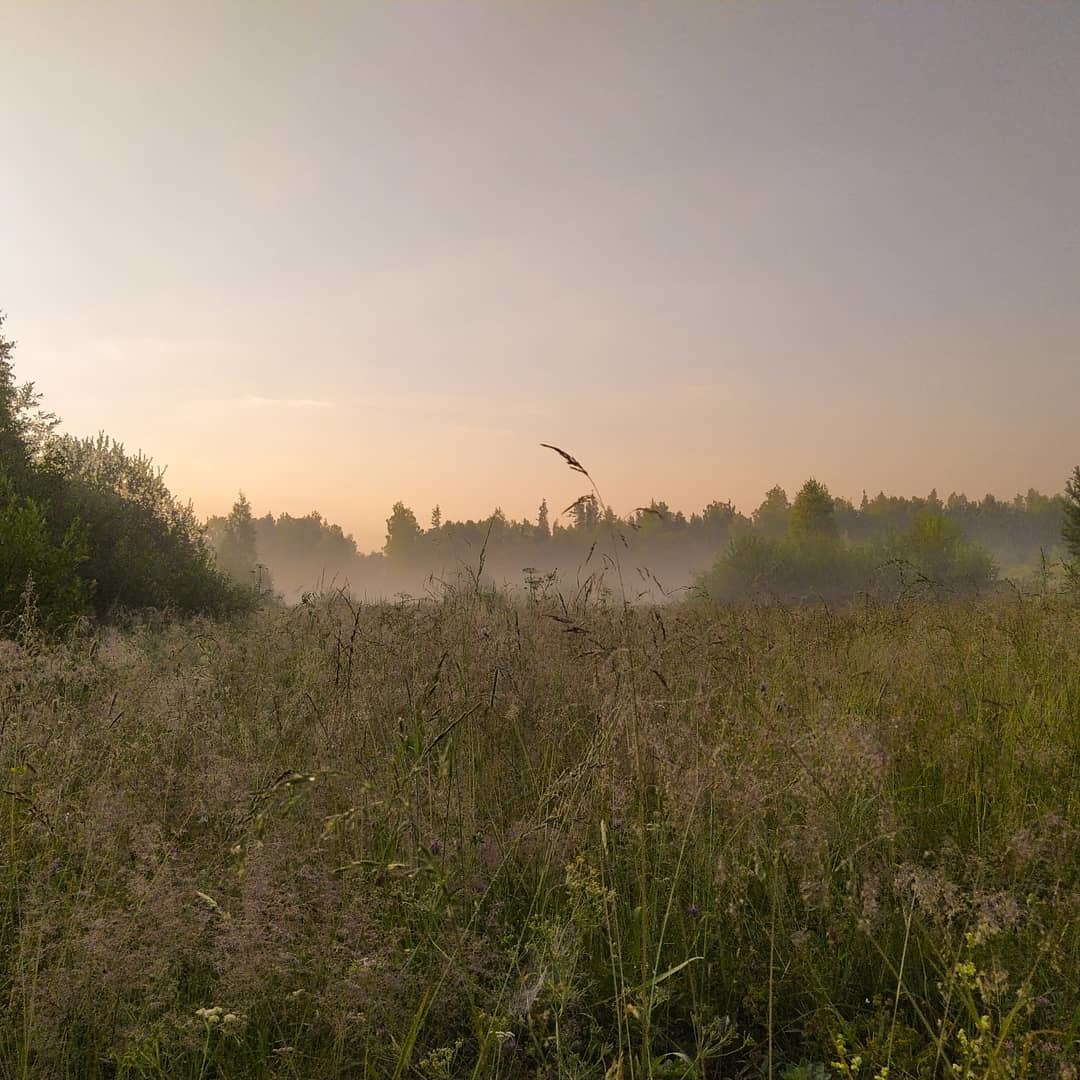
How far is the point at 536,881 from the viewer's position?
293 centimetres

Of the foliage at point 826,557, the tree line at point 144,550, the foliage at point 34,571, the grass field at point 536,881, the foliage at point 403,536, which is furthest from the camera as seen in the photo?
the foliage at point 403,536

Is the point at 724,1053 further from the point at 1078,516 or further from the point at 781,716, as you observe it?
the point at 1078,516

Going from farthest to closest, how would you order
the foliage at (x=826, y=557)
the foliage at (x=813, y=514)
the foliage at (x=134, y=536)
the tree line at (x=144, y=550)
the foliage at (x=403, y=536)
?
the foliage at (x=403, y=536) → the foliage at (x=813, y=514) → the foliage at (x=826, y=557) → the foliage at (x=134, y=536) → the tree line at (x=144, y=550)

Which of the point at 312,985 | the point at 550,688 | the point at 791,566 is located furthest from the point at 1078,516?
the point at 312,985

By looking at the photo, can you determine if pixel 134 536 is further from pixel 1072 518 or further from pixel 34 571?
pixel 1072 518

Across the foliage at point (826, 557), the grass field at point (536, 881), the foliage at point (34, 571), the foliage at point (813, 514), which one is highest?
the foliage at point (813, 514)

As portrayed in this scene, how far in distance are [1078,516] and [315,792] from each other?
43882 millimetres

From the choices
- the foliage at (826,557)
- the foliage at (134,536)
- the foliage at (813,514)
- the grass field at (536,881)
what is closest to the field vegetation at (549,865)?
the grass field at (536,881)

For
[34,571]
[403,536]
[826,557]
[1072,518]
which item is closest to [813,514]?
[826,557]

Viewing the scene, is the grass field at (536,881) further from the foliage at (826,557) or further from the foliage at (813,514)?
the foliage at (813,514)

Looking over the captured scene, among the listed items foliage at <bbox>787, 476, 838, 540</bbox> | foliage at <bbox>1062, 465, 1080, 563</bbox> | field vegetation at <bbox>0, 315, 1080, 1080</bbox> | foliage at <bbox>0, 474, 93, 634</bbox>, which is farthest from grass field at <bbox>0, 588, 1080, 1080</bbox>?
foliage at <bbox>787, 476, 838, 540</bbox>

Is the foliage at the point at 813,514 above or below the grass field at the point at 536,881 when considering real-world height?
above

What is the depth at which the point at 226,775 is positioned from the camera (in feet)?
9.95

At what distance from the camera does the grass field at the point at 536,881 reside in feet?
6.63
